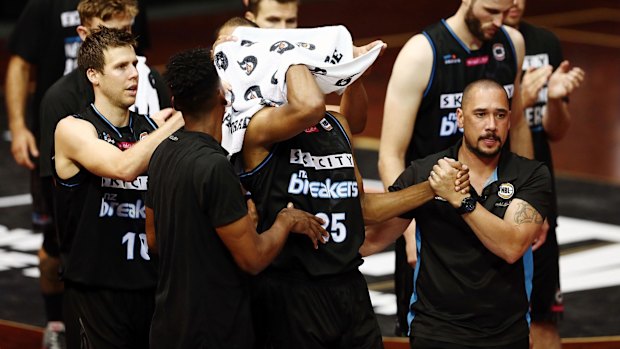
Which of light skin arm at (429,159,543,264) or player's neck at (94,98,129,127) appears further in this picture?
player's neck at (94,98,129,127)

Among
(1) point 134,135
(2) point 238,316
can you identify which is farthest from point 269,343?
(1) point 134,135

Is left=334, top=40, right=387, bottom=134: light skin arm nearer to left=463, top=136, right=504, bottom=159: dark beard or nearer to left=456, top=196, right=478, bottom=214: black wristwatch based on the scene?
left=463, top=136, right=504, bottom=159: dark beard

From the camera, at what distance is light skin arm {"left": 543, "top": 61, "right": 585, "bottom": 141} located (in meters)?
7.32

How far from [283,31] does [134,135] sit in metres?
1.11

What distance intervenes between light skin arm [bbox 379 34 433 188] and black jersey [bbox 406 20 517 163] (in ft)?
0.21

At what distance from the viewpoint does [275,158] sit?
5.47m

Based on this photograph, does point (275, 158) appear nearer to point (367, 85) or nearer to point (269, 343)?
point (269, 343)

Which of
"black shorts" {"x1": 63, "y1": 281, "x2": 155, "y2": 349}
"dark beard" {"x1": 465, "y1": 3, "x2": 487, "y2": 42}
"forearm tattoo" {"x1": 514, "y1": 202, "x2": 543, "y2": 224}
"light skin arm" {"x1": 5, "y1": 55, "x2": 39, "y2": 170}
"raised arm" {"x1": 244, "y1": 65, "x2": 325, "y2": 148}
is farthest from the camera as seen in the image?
"light skin arm" {"x1": 5, "y1": 55, "x2": 39, "y2": 170}

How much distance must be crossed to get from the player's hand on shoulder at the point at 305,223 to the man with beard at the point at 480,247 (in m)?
0.72

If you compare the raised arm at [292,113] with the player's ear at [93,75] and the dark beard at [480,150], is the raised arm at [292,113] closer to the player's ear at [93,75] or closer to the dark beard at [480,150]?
the dark beard at [480,150]

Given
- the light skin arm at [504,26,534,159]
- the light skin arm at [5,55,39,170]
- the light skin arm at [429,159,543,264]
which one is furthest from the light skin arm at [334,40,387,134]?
the light skin arm at [5,55,39,170]

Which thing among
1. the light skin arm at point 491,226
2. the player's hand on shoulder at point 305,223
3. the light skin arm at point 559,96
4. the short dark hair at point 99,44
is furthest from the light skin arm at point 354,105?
the light skin arm at point 559,96

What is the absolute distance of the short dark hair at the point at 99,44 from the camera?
6.07m

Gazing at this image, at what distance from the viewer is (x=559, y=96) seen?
7.40 m
